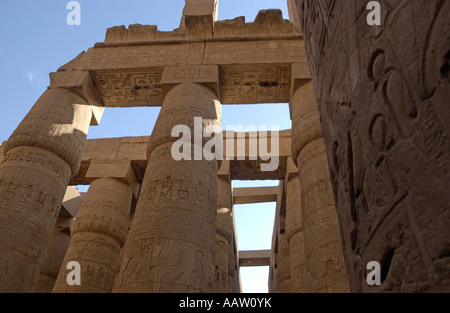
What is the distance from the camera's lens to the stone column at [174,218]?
15.3 feet

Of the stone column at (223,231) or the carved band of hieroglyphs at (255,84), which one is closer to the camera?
the carved band of hieroglyphs at (255,84)

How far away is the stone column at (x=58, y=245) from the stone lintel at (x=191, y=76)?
20.2ft

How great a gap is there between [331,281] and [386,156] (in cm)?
456

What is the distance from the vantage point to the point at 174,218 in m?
5.14

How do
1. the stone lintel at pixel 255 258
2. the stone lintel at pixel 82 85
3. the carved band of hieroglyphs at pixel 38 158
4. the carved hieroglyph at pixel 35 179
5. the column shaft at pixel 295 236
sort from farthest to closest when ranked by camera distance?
1. the stone lintel at pixel 255 258
2. the column shaft at pixel 295 236
3. the stone lintel at pixel 82 85
4. the carved band of hieroglyphs at pixel 38 158
5. the carved hieroglyph at pixel 35 179

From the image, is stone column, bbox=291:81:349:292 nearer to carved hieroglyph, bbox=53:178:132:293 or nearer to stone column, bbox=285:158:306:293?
stone column, bbox=285:158:306:293

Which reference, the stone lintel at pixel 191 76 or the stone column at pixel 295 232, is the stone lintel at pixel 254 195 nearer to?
the stone column at pixel 295 232

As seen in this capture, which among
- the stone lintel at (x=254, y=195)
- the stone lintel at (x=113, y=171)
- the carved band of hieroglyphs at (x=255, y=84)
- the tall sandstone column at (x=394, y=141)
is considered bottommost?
the tall sandstone column at (x=394, y=141)

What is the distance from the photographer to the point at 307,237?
629cm

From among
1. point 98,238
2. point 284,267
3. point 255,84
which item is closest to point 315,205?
point 255,84

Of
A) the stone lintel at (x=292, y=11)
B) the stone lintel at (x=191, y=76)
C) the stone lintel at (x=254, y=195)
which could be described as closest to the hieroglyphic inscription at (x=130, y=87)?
the stone lintel at (x=191, y=76)

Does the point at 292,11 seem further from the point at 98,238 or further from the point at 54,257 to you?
the point at 54,257

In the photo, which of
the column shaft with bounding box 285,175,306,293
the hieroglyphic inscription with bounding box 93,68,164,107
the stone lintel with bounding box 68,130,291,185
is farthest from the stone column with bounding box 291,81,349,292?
the stone lintel with bounding box 68,130,291,185
